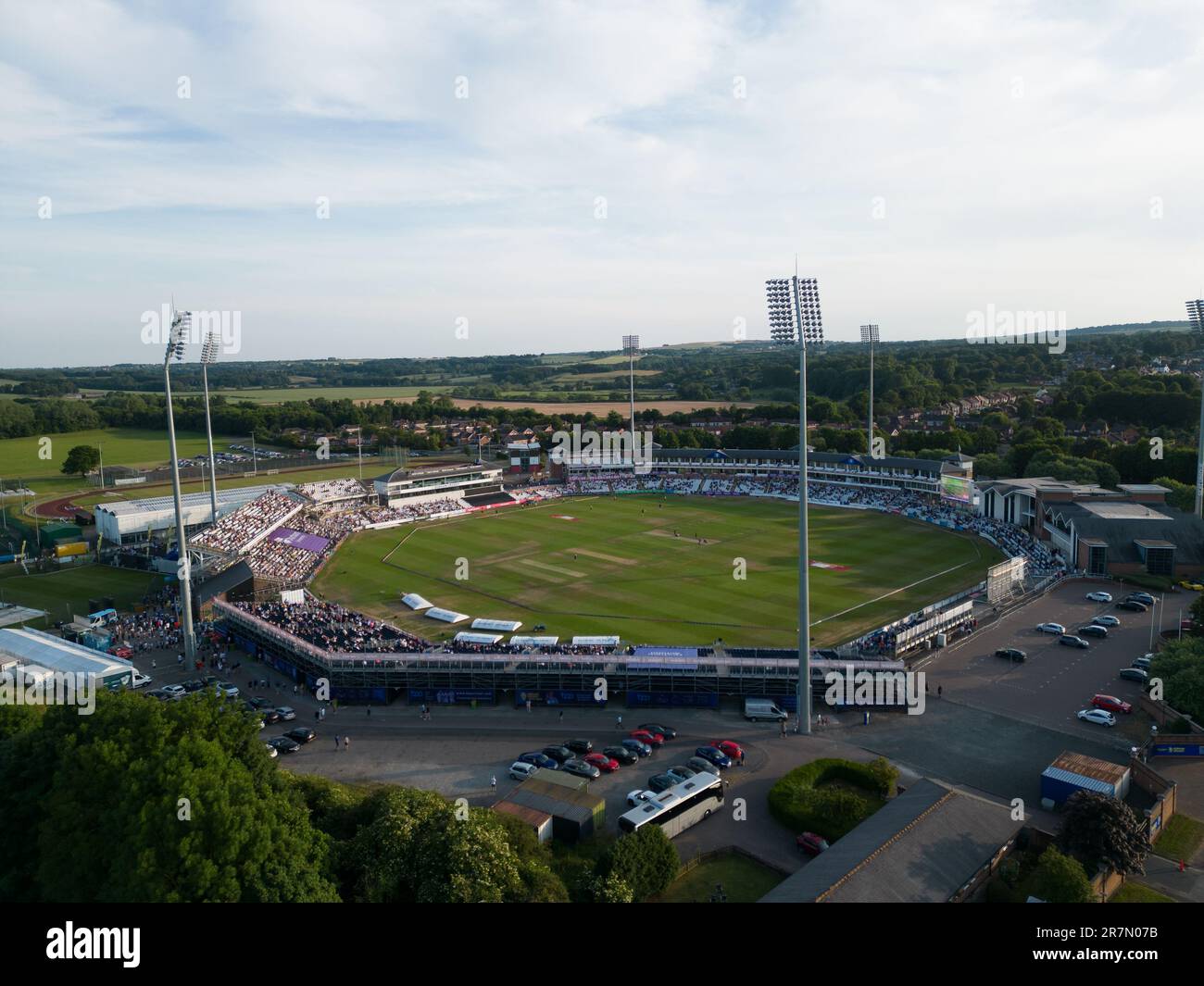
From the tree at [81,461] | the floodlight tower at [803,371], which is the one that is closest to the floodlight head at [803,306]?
the floodlight tower at [803,371]

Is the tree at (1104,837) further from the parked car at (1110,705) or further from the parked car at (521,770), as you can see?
the parked car at (521,770)

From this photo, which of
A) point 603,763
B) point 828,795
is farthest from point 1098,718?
point 603,763

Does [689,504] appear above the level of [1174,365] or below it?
below

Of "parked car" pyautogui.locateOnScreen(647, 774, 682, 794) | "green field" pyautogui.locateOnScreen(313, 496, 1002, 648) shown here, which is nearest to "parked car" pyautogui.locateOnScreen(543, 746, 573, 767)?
"parked car" pyautogui.locateOnScreen(647, 774, 682, 794)

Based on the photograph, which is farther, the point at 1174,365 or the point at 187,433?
the point at 1174,365
